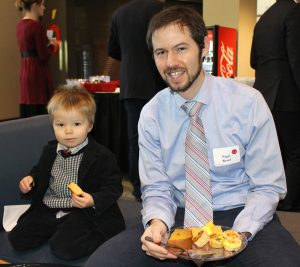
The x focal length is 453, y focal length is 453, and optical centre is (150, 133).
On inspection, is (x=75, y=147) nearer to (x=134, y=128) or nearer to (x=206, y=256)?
(x=206, y=256)

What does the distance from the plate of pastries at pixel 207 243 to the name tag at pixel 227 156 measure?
32cm

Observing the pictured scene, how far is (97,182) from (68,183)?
Answer: 134 mm

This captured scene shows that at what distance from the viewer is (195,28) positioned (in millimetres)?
1708

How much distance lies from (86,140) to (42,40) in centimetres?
282

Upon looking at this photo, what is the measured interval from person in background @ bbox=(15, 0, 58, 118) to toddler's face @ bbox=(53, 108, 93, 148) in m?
2.78

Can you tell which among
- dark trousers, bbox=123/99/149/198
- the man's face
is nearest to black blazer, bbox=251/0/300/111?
dark trousers, bbox=123/99/149/198

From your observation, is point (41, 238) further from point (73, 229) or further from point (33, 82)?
point (33, 82)

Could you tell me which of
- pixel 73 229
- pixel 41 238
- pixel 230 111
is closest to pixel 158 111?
pixel 230 111

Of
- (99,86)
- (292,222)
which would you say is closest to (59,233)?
(292,222)

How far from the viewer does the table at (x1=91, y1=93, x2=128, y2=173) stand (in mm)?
4504

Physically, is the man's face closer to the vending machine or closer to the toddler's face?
the toddler's face

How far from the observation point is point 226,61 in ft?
15.2

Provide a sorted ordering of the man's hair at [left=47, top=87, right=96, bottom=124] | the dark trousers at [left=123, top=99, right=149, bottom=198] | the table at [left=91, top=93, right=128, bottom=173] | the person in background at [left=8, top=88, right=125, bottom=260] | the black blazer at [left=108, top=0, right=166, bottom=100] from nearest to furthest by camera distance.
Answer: the person in background at [left=8, top=88, right=125, bottom=260], the man's hair at [left=47, top=87, right=96, bottom=124], the black blazer at [left=108, top=0, right=166, bottom=100], the dark trousers at [left=123, top=99, right=149, bottom=198], the table at [left=91, top=93, right=128, bottom=173]

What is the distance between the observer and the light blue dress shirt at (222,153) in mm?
1663
